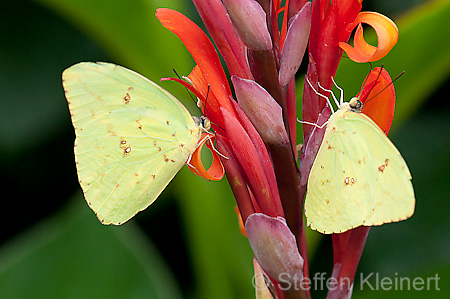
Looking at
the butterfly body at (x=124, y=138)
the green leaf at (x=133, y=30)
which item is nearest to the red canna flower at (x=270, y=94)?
the butterfly body at (x=124, y=138)

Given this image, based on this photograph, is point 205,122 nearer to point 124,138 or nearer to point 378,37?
point 124,138

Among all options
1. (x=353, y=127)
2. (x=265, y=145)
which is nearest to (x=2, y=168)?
(x=265, y=145)

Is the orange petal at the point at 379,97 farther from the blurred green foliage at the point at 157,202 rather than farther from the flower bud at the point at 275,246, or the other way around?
the blurred green foliage at the point at 157,202

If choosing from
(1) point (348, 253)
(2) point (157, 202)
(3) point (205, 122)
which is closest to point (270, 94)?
(3) point (205, 122)

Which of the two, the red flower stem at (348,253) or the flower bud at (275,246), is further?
the red flower stem at (348,253)

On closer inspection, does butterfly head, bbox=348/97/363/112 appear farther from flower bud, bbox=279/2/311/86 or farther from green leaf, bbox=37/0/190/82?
green leaf, bbox=37/0/190/82

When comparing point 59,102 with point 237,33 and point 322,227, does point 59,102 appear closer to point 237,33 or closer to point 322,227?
point 237,33
